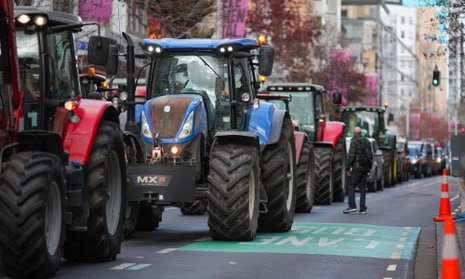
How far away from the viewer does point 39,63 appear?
13594 millimetres

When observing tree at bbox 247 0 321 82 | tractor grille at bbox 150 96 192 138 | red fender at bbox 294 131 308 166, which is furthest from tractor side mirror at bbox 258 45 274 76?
tree at bbox 247 0 321 82

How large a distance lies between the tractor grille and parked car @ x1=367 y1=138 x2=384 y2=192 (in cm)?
2396

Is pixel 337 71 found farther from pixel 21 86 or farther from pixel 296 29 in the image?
pixel 21 86

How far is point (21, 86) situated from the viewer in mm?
13469

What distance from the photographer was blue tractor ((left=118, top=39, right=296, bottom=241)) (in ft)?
56.7

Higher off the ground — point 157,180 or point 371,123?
point 157,180

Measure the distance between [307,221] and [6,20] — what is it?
1243cm

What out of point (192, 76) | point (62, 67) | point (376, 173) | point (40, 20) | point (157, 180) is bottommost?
point (376, 173)

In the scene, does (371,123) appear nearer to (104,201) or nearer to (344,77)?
(104,201)

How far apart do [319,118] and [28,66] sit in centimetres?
2067

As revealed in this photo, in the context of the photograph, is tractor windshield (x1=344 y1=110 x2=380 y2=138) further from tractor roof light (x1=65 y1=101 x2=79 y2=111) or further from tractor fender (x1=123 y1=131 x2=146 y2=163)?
tractor roof light (x1=65 y1=101 x2=79 y2=111)

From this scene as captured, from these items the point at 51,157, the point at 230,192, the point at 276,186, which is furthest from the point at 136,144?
the point at 51,157

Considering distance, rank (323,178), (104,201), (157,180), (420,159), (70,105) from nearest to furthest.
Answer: (70,105) < (104,201) < (157,180) < (323,178) < (420,159)

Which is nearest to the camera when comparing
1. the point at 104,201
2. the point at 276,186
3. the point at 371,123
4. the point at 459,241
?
the point at 104,201
